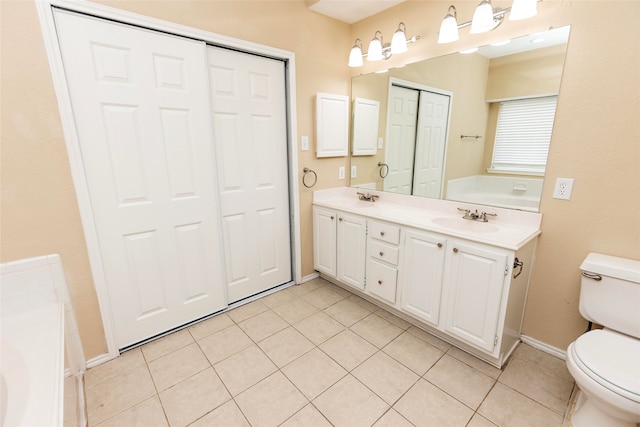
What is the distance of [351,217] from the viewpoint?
7.68 feet

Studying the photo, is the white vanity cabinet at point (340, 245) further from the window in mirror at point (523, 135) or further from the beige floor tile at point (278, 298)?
the window in mirror at point (523, 135)

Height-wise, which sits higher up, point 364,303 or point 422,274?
point 422,274

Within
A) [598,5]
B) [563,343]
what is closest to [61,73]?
[598,5]

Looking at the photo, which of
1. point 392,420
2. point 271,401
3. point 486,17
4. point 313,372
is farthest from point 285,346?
point 486,17

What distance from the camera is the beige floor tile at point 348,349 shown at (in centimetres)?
179

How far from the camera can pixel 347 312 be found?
2314 millimetres

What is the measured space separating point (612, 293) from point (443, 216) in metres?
0.97

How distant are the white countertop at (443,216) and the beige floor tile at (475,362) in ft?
2.64

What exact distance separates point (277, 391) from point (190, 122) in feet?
5.78

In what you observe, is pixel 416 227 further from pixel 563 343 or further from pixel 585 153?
pixel 563 343

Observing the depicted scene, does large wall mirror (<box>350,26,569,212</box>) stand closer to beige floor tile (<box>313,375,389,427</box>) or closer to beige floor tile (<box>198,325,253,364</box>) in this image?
beige floor tile (<box>313,375,389,427</box>)

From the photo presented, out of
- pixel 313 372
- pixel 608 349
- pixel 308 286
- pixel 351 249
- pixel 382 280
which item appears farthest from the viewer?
pixel 308 286

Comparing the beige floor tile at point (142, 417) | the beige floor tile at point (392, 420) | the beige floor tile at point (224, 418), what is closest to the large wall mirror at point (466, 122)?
the beige floor tile at point (392, 420)

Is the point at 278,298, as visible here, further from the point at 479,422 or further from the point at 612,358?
the point at 612,358
